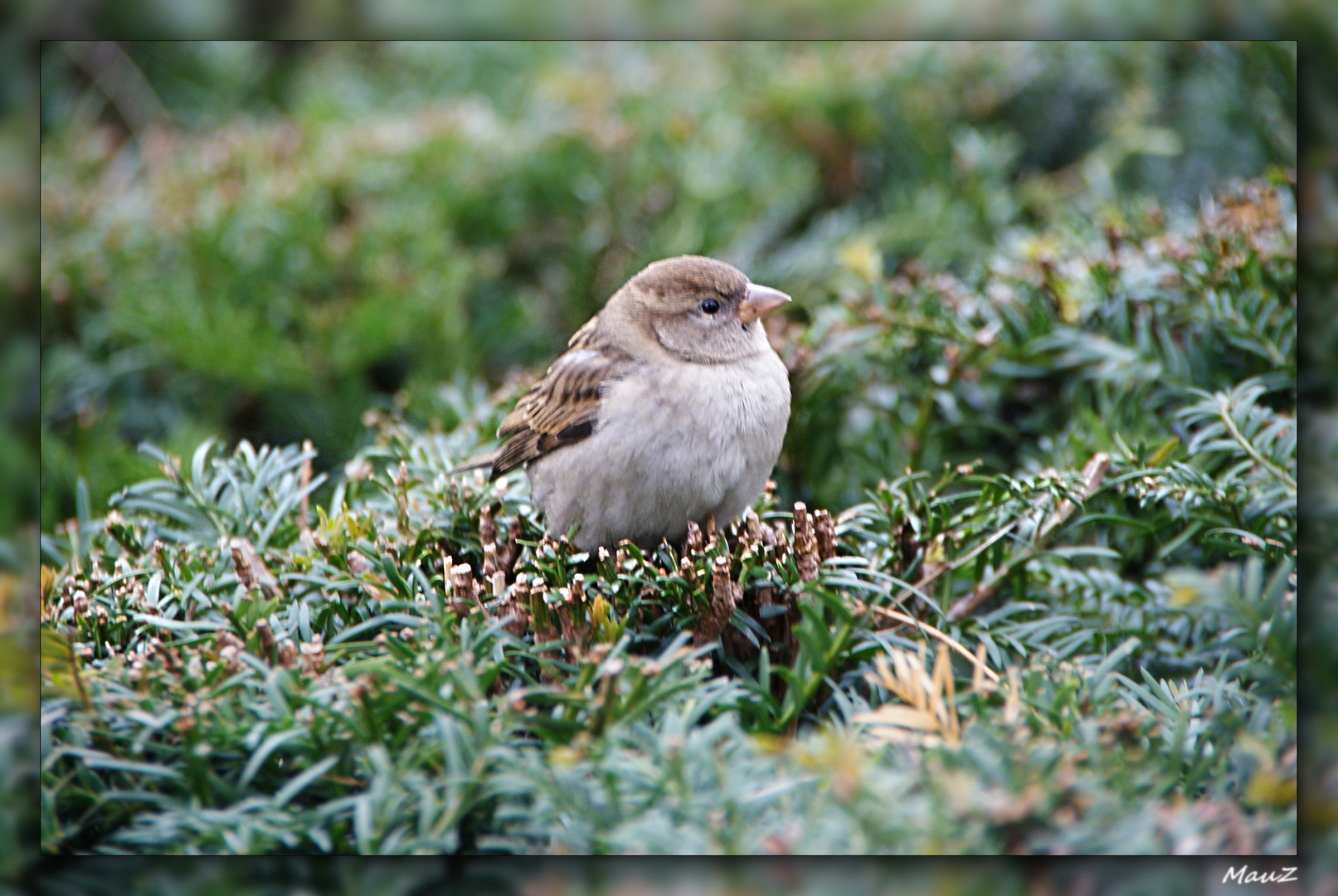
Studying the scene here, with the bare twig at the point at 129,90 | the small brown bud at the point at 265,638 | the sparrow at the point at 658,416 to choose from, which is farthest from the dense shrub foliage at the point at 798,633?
the bare twig at the point at 129,90

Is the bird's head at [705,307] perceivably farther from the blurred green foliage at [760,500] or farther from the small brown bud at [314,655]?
the small brown bud at [314,655]

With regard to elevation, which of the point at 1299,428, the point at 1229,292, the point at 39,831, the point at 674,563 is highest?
the point at 1229,292

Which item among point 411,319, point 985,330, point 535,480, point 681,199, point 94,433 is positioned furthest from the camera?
point 681,199

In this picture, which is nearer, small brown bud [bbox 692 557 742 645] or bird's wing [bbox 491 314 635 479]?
small brown bud [bbox 692 557 742 645]

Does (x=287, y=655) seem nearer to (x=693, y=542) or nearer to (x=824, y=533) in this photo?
(x=693, y=542)

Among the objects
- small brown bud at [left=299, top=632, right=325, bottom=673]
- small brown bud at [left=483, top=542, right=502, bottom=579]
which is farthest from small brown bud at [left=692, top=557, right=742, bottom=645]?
small brown bud at [left=299, top=632, right=325, bottom=673]

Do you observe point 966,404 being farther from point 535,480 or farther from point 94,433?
point 94,433

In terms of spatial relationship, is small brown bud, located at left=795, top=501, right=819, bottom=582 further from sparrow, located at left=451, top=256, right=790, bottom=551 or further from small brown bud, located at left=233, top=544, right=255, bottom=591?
small brown bud, located at left=233, top=544, right=255, bottom=591

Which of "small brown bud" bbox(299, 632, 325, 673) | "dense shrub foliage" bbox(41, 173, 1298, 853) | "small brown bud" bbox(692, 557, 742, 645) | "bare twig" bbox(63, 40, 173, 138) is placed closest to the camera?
"dense shrub foliage" bbox(41, 173, 1298, 853)

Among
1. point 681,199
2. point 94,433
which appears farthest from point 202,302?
point 681,199
